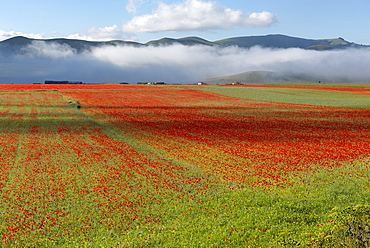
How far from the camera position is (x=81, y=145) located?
2878 cm

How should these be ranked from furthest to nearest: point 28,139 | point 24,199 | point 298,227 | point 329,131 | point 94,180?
point 329,131 < point 28,139 < point 94,180 < point 24,199 < point 298,227

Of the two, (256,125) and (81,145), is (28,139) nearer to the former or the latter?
(81,145)

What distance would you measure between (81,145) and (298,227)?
2037 cm

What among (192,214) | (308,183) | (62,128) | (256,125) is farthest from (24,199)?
(256,125)

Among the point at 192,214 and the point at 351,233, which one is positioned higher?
the point at 351,233

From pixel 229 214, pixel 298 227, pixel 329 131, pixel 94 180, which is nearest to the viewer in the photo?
pixel 298 227

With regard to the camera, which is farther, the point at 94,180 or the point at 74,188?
the point at 94,180

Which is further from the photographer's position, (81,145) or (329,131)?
(329,131)

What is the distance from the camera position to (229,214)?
1389cm

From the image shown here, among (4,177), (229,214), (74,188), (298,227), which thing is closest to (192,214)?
(229,214)

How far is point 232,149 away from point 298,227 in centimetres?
1486

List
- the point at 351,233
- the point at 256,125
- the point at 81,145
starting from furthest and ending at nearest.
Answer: the point at 256,125 → the point at 81,145 → the point at 351,233

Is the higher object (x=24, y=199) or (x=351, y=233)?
(x=351, y=233)

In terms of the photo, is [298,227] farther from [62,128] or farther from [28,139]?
[62,128]
